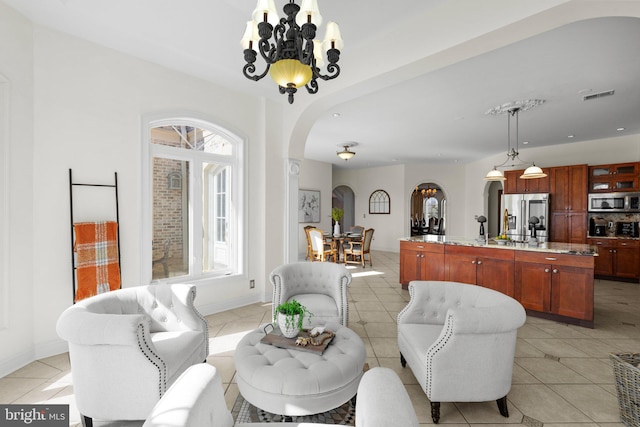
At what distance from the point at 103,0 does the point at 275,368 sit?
3194 millimetres

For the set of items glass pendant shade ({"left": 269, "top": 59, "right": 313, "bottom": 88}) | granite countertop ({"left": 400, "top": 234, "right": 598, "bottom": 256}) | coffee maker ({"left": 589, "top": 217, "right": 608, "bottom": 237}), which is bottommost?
granite countertop ({"left": 400, "top": 234, "right": 598, "bottom": 256})

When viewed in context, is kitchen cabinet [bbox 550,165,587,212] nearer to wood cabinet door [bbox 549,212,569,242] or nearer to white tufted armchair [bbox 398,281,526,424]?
wood cabinet door [bbox 549,212,569,242]

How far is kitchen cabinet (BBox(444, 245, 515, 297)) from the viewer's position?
4.16 metres

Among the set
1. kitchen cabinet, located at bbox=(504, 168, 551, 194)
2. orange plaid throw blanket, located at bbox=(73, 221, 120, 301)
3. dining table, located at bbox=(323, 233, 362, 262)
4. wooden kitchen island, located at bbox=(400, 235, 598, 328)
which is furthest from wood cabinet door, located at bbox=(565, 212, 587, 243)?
orange plaid throw blanket, located at bbox=(73, 221, 120, 301)

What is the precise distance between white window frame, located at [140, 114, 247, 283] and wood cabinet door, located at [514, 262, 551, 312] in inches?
148

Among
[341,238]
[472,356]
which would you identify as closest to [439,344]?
[472,356]

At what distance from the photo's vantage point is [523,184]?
7.20 meters

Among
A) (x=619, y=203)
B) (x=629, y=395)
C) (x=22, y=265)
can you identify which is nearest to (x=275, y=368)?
(x=629, y=395)

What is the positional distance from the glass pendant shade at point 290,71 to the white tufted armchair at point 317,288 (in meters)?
1.90

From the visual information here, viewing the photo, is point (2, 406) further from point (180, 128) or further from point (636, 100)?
point (636, 100)

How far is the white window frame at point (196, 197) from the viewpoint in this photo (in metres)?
Result: 3.43

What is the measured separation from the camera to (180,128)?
385cm

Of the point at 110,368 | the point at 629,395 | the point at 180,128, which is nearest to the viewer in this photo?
the point at 110,368

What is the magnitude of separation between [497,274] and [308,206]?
5.65 m
